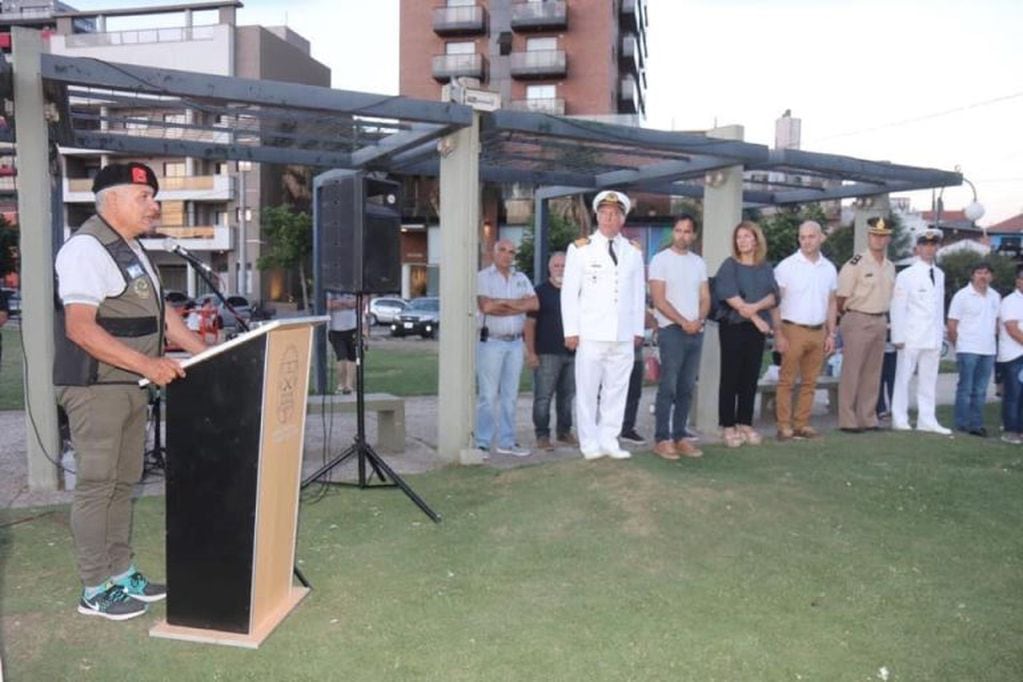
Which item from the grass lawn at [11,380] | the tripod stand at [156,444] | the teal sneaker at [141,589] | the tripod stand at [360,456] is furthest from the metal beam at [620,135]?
the teal sneaker at [141,589]

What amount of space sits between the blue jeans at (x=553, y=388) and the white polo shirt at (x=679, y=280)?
0.97 m

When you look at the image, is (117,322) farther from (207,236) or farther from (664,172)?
(207,236)

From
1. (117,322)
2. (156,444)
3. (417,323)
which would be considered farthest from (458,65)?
(117,322)

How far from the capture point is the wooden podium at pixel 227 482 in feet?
11.3

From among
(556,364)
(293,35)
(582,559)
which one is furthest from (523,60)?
(582,559)

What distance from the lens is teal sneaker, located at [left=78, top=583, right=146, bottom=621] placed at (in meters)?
3.84

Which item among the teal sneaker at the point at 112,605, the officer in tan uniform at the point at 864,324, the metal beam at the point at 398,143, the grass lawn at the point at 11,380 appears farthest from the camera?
the grass lawn at the point at 11,380

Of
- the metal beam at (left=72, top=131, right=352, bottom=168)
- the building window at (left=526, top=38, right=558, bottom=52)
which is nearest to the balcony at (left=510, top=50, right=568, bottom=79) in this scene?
the building window at (left=526, top=38, right=558, bottom=52)

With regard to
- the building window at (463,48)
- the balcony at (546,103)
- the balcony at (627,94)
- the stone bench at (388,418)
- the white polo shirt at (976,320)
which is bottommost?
the stone bench at (388,418)

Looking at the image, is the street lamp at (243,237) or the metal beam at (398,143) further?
the street lamp at (243,237)

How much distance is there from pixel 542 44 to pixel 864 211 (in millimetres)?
38504

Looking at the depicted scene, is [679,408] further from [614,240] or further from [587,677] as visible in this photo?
[587,677]

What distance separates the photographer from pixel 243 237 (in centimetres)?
4303

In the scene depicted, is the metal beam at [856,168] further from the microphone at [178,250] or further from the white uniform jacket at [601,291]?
the microphone at [178,250]
